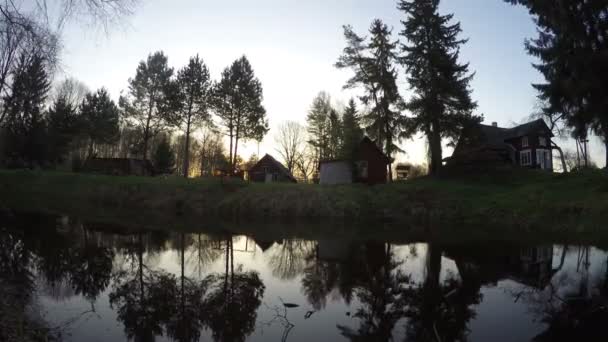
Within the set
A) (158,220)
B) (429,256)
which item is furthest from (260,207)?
(429,256)

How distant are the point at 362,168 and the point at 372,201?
9.83m

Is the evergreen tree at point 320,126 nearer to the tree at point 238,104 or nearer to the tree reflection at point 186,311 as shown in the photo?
the tree at point 238,104

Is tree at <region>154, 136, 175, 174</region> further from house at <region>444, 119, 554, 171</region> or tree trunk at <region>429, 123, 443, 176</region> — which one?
house at <region>444, 119, 554, 171</region>

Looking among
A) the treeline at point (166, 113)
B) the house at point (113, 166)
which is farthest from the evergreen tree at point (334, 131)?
the house at point (113, 166)

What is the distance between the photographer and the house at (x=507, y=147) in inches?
1203

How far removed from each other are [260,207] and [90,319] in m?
18.6

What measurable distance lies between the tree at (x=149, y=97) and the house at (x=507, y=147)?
31.4 meters

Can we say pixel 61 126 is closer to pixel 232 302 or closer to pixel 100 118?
pixel 100 118

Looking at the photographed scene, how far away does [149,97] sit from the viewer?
1555 inches

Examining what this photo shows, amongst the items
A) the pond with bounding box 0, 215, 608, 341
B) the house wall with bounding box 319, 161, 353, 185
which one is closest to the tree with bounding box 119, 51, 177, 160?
the house wall with bounding box 319, 161, 353, 185

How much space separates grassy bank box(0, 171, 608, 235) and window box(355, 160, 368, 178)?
5327 millimetres

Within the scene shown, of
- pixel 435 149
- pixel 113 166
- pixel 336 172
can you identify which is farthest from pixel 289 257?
pixel 113 166

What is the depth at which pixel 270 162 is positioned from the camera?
154 feet

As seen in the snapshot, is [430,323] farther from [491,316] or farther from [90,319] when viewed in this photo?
[90,319]
